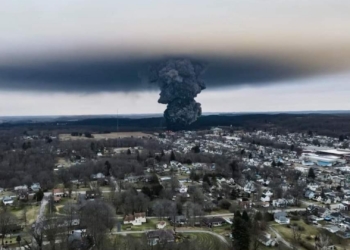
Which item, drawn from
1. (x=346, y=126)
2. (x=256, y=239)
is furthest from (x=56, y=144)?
(x=346, y=126)

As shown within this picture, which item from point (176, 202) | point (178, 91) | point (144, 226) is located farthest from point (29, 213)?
point (178, 91)

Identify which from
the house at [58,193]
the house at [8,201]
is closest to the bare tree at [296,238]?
the house at [58,193]

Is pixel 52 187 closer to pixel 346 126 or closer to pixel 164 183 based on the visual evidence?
pixel 164 183

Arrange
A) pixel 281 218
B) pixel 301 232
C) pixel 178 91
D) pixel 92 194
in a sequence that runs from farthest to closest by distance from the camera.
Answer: pixel 178 91, pixel 92 194, pixel 281 218, pixel 301 232

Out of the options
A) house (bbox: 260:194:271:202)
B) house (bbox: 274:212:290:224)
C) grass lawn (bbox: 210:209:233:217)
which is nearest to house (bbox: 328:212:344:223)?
house (bbox: 274:212:290:224)

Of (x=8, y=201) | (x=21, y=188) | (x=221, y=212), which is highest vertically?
(x=21, y=188)

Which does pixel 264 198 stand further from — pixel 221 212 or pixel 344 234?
pixel 344 234
